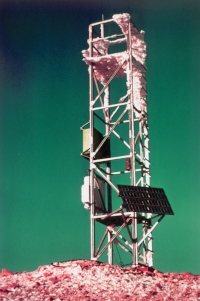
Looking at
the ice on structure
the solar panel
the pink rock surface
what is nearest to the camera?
the pink rock surface

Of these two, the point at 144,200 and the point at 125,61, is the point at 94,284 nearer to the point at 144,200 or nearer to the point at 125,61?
the point at 144,200

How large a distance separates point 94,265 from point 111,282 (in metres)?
2.86

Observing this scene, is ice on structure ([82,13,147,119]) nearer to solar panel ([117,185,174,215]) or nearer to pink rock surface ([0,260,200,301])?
solar panel ([117,185,174,215])

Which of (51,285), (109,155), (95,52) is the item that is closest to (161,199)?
(109,155)

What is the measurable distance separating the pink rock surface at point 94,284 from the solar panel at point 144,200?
11.1ft

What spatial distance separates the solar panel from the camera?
22297mm

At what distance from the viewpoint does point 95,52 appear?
1134 inches

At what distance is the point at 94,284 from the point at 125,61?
14583 millimetres

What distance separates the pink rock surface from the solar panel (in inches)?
134

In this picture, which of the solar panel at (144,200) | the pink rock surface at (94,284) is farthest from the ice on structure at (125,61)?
the pink rock surface at (94,284)

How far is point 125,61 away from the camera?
2652cm

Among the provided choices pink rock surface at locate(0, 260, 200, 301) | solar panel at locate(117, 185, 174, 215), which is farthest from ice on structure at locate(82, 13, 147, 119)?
pink rock surface at locate(0, 260, 200, 301)

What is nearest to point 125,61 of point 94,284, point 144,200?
point 144,200

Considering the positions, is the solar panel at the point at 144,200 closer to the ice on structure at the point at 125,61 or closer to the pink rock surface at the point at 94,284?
the pink rock surface at the point at 94,284
